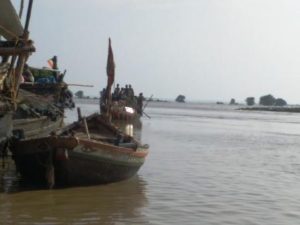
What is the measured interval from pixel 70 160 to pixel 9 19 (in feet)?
15.3

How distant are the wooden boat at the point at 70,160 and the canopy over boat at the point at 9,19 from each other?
292 centimetres

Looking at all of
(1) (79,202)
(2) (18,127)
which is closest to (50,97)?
(2) (18,127)

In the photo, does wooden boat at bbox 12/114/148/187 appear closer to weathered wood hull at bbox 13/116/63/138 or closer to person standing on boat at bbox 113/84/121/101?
weathered wood hull at bbox 13/116/63/138

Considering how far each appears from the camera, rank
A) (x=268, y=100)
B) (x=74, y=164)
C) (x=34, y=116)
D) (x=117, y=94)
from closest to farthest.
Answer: (x=74, y=164)
(x=34, y=116)
(x=117, y=94)
(x=268, y=100)

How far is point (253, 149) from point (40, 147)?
A: 13.6 meters

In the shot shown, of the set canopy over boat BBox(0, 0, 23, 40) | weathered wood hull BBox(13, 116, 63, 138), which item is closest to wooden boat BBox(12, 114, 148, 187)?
weathered wood hull BBox(13, 116, 63, 138)

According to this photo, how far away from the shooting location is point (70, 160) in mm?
11258

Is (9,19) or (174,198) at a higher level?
(9,19)

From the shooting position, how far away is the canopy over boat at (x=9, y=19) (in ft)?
45.5

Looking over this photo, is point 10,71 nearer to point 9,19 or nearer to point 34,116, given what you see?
point 9,19

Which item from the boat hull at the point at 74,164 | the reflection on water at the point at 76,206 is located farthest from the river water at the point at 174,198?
the boat hull at the point at 74,164

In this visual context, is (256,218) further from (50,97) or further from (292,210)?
(50,97)

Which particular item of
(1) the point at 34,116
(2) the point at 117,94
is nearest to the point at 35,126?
(1) the point at 34,116

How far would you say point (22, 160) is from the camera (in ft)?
38.4
